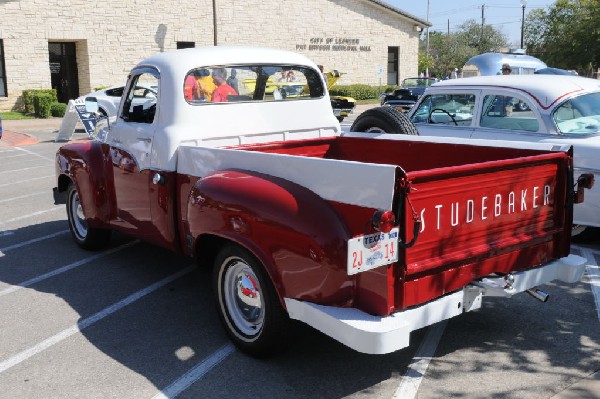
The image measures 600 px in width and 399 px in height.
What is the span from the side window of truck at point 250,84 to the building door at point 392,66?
32.4 metres

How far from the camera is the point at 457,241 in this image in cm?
371

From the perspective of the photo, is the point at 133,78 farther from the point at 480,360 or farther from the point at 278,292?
the point at 480,360

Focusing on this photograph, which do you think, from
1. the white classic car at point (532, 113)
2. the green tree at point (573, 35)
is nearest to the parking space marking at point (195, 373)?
the white classic car at point (532, 113)

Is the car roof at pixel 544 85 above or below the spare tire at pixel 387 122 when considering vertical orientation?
above

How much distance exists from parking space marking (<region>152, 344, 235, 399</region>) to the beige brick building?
23934 mm

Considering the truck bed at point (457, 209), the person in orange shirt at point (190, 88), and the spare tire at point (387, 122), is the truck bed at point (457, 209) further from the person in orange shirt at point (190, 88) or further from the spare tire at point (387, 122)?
the spare tire at point (387, 122)

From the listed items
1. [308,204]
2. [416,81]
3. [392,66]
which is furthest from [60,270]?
[392,66]

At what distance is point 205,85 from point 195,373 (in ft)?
7.93

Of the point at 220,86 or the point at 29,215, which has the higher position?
the point at 220,86

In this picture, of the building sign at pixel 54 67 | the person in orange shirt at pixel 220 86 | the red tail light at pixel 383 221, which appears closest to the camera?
the red tail light at pixel 383 221

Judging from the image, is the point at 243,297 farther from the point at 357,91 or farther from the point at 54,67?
the point at 357,91

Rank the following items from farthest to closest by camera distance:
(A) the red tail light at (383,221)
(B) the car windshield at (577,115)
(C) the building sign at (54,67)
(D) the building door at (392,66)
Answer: (D) the building door at (392,66) → (C) the building sign at (54,67) → (B) the car windshield at (577,115) → (A) the red tail light at (383,221)

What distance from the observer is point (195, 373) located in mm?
3965

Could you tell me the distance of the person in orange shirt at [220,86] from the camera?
17.6 ft
